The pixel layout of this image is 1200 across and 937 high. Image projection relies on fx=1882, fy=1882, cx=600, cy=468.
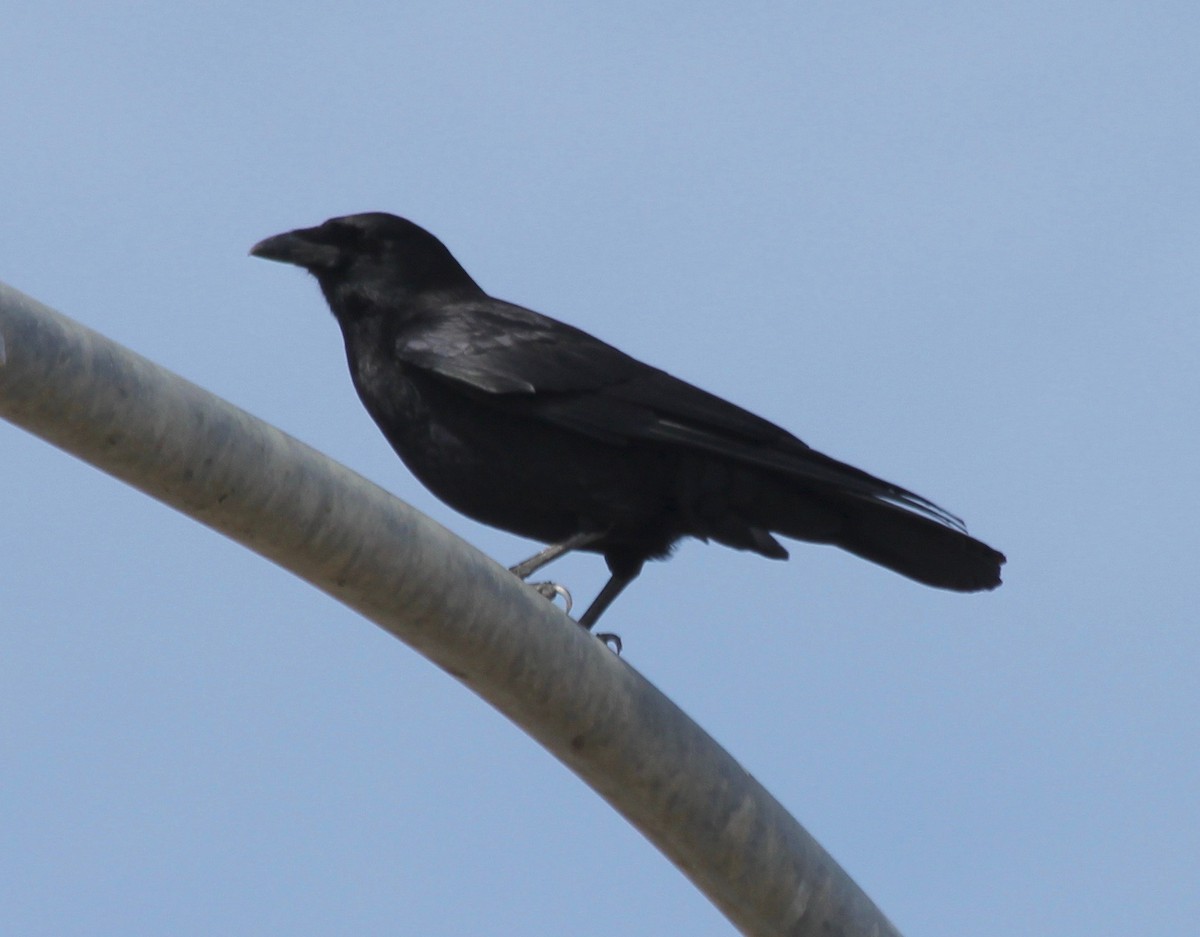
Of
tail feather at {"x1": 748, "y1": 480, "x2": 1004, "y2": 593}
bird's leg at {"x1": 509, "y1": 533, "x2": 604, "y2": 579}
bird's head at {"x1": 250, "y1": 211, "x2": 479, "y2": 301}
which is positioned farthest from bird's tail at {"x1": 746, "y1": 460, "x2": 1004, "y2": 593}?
bird's head at {"x1": 250, "y1": 211, "x2": 479, "y2": 301}

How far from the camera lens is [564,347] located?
6.03 m

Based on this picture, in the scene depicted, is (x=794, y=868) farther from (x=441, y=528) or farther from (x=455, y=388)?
(x=455, y=388)

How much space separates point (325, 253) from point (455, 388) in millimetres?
1089

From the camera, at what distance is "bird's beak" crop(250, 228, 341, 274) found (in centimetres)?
653

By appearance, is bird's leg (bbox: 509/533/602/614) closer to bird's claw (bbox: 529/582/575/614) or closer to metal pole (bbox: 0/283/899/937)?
bird's claw (bbox: 529/582/575/614)

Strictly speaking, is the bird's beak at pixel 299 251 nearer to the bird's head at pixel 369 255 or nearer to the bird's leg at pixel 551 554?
the bird's head at pixel 369 255

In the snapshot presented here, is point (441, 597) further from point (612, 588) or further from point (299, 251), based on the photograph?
point (299, 251)

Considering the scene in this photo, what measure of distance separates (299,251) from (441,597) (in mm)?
3514

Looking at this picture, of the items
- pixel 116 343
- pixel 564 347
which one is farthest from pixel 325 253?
pixel 116 343

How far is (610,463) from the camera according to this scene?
5625mm

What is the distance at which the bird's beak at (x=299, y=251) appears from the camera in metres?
6.53

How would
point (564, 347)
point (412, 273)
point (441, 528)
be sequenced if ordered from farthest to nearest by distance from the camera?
1. point (412, 273)
2. point (564, 347)
3. point (441, 528)

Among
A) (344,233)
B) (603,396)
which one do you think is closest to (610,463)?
(603,396)

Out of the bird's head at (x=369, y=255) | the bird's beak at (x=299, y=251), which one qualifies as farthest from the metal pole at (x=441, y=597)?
the bird's beak at (x=299, y=251)
